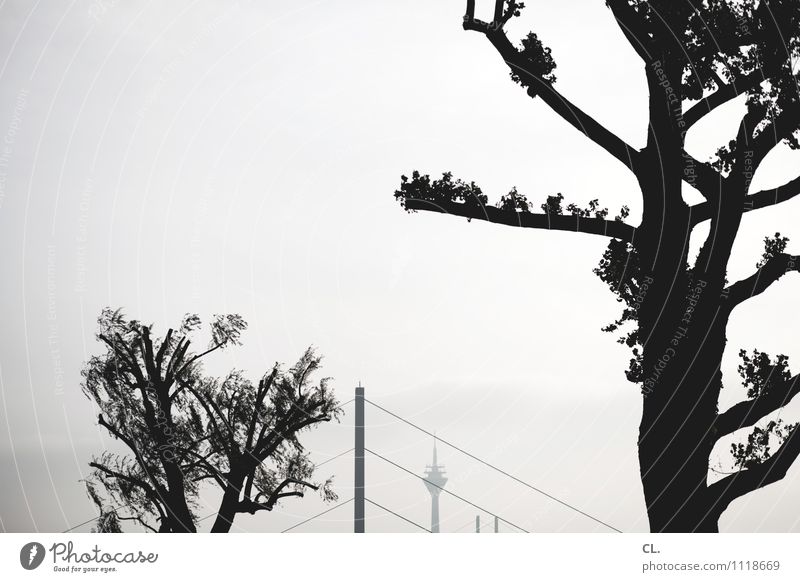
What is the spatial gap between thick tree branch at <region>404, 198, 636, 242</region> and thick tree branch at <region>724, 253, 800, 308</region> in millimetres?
2021

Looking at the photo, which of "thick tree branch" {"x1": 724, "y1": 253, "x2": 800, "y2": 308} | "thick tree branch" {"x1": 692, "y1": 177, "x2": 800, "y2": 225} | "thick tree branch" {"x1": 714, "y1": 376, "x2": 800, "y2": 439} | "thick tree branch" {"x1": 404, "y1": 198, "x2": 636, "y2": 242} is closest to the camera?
"thick tree branch" {"x1": 714, "y1": 376, "x2": 800, "y2": 439}

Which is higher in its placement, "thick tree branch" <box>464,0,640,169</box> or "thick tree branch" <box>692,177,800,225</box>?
"thick tree branch" <box>464,0,640,169</box>

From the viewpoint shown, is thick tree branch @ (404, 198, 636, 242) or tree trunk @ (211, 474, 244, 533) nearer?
thick tree branch @ (404, 198, 636, 242)

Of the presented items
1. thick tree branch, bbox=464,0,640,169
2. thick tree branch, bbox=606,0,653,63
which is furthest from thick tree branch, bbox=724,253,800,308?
thick tree branch, bbox=606,0,653,63

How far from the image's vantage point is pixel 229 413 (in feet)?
75.5

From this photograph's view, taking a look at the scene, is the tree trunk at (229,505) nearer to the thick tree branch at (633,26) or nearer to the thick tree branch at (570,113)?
the thick tree branch at (570,113)

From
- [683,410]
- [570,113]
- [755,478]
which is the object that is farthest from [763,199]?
[755,478]

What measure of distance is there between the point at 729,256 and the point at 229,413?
14.3 metres

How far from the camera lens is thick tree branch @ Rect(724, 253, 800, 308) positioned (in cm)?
1441

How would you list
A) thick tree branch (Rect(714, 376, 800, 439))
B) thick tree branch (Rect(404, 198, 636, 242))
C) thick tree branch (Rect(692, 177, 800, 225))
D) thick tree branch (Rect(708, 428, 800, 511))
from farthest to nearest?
thick tree branch (Rect(692, 177, 800, 225))
thick tree branch (Rect(404, 198, 636, 242))
thick tree branch (Rect(714, 376, 800, 439))
thick tree branch (Rect(708, 428, 800, 511))

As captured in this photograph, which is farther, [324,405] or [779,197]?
[324,405]

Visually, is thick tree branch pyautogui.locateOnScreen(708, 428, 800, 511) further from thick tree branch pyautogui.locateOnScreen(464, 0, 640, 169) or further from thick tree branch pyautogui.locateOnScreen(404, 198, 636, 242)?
thick tree branch pyautogui.locateOnScreen(464, 0, 640, 169)
